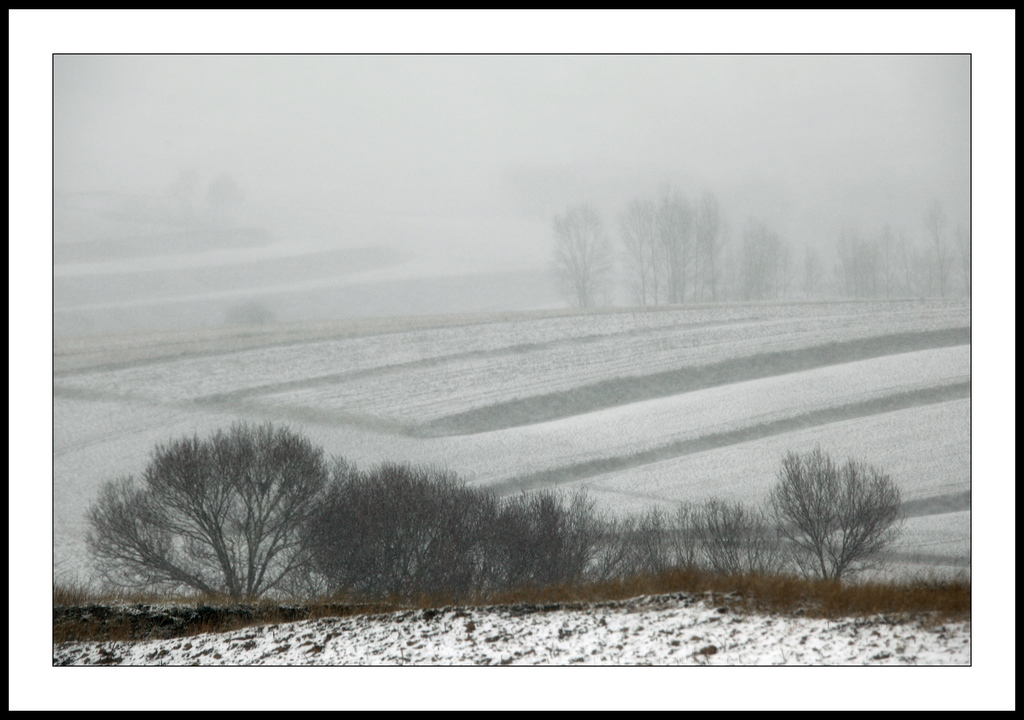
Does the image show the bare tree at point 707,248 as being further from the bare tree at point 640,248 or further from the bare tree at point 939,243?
the bare tree at point 939,243

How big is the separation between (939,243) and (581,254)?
29.3 feet

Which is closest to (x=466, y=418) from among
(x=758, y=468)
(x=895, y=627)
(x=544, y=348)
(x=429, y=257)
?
(x=544, y=348)

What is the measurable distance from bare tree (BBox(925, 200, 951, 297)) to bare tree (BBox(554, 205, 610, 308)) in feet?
26.0

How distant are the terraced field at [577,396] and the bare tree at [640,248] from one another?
0.70 m

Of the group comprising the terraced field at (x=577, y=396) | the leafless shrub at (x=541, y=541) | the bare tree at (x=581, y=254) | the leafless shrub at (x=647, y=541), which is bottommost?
the leafless shrub at (x=647, y=541)

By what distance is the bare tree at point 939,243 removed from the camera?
1568 centimetres

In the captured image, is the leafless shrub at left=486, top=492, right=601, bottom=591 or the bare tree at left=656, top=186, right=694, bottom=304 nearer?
the leafless shrub at left=486, top=492, right=601, bottom=591

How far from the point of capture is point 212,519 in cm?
1385

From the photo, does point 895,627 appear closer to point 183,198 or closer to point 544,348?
point 544,348

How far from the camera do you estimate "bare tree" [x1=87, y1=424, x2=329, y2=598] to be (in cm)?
1338

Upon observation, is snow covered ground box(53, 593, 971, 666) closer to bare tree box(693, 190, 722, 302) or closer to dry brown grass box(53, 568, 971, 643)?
dry brown grass box(53, 568, 971, 643)

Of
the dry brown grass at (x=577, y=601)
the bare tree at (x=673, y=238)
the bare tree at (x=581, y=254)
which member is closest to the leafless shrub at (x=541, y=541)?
the dry brown grass at (x=577, y=601)

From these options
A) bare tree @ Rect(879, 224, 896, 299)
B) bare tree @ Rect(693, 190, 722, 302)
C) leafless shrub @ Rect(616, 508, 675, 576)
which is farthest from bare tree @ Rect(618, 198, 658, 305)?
leafless shrub @ Rect(616, 508, 675, 576)

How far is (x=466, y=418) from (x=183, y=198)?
9.79 m
